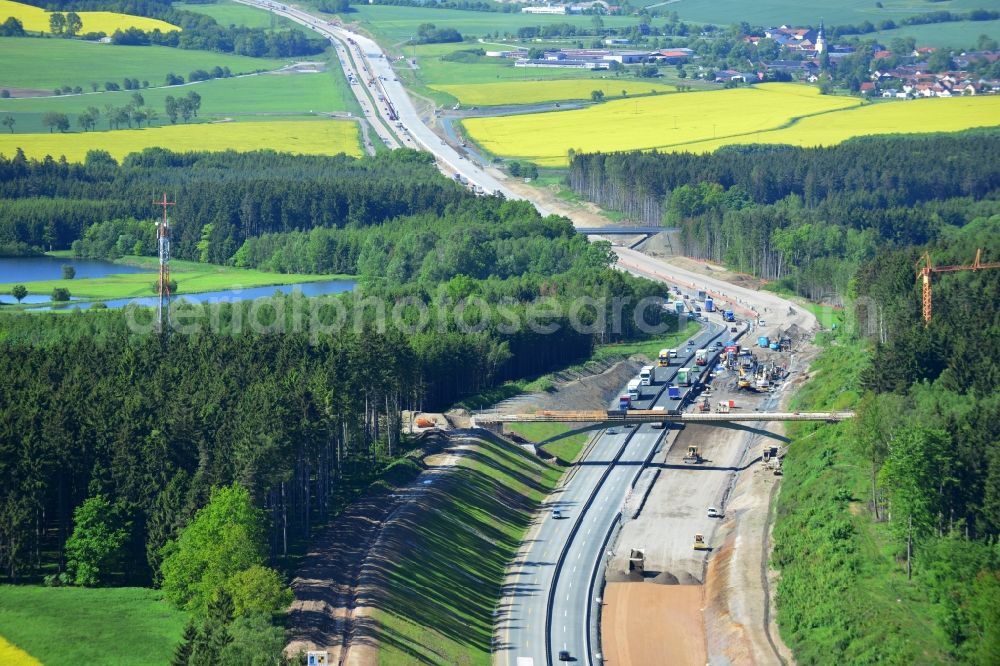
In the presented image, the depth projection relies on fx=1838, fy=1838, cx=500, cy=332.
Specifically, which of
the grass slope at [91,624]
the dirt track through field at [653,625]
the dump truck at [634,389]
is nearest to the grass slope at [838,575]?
the dirt track through field at [653,625]

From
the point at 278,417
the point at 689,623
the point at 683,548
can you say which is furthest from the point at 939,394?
the point at 278,417

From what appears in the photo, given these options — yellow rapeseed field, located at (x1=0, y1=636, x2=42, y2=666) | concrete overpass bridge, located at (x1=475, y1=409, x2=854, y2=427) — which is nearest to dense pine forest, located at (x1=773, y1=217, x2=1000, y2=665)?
concrete overpass bridge, located at (x1=475, y1=409, x2=854, y2=427)

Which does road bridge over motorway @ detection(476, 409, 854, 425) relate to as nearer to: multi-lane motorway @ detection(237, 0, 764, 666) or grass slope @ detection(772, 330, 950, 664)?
multi-lane motorway @ detection(237, 0, 764, 666)

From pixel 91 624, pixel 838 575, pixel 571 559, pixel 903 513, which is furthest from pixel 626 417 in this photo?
pixel 91 624

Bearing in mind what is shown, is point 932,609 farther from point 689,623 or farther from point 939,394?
point 939,394

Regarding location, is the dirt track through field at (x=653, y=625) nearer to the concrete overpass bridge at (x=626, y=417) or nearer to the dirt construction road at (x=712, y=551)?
the dirt construction road at (x=712, y=551)

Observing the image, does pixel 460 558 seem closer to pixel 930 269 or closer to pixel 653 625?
pixel 653 625

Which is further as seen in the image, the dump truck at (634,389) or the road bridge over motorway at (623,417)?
the dump truck at (634,389)

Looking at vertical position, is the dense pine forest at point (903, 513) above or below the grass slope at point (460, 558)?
above

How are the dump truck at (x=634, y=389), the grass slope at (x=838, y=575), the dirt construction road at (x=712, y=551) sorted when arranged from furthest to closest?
1. the dump truck at (x=634, y=389)
2. the dirt construction road at (x=712, y=551)
3. the grass slope at (x=838, y=575)
